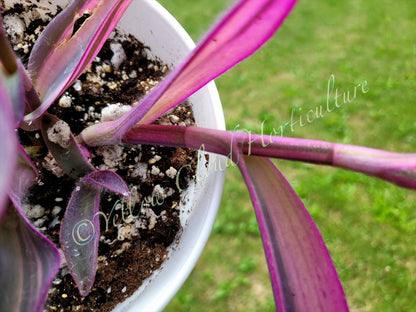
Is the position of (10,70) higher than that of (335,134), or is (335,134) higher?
(335,134)

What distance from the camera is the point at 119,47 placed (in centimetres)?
52

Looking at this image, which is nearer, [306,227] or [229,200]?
[306,227]

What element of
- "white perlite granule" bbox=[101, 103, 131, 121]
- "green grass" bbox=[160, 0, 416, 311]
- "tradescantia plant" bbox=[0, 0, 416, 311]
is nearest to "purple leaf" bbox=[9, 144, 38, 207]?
"tradescantia plant" bbox=[0, 0, 416, 311]

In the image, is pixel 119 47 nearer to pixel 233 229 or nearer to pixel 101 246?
pixel 101 246

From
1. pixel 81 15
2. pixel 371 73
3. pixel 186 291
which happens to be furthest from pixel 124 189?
pixel 371 73

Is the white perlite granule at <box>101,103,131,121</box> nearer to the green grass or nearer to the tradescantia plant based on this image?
the tradescantia plant

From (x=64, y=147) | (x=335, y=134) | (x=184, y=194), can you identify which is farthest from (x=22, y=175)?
(x=335, y=134)

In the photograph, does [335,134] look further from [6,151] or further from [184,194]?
[6,151]

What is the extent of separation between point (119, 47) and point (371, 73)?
3.88 feet

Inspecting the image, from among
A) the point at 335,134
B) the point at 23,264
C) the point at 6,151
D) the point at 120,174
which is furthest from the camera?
the point at 335,134

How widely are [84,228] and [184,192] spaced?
14cm

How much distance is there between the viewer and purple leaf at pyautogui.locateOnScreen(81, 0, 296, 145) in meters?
0.29

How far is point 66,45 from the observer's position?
0.40 metres

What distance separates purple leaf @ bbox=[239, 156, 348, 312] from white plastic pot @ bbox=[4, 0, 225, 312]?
0.25ft
